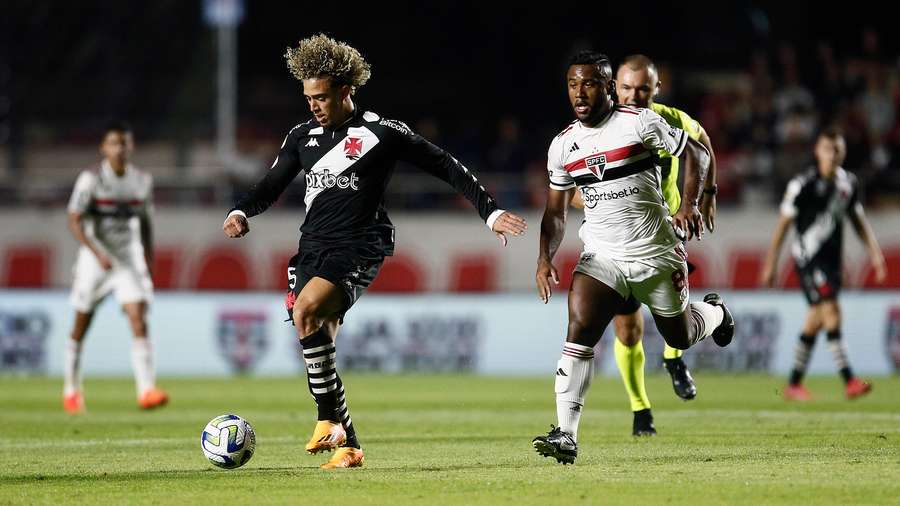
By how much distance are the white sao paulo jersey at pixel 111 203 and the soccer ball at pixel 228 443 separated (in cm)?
606

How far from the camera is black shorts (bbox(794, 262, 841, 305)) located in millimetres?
14609

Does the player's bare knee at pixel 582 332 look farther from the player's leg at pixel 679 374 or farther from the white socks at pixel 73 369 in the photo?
the white socks at pixel 73 369

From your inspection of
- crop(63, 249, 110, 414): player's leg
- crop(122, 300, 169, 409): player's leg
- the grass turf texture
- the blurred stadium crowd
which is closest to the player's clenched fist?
the grass turf texture

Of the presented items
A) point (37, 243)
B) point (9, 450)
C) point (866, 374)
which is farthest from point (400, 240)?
point (9, 450)

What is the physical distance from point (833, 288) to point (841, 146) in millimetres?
1443

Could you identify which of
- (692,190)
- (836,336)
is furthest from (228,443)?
(836,336)

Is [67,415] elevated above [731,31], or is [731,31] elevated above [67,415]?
[731,31]

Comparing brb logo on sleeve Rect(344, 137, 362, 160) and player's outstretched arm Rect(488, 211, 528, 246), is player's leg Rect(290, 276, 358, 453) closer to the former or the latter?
brb logo on sleeve Rect(344, 137, 362, 160)

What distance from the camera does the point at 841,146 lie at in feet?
46.7

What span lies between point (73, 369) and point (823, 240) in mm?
7462

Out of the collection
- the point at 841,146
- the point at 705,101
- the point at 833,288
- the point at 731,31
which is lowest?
the point at 833,288

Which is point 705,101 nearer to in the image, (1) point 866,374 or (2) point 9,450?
(1) point 866,374

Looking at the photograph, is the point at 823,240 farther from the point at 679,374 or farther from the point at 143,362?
the point at 143,362

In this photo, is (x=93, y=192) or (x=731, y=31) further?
(x=731, y=31)
